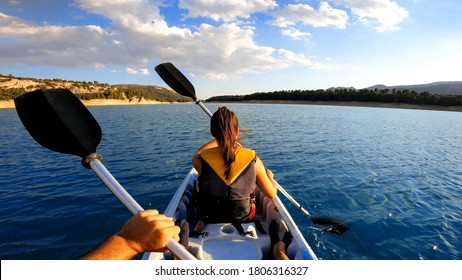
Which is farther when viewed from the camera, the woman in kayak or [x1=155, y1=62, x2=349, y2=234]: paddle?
[x1=155, y1=62, x2=349, y2=234]: paddle

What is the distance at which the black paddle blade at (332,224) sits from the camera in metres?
7.11

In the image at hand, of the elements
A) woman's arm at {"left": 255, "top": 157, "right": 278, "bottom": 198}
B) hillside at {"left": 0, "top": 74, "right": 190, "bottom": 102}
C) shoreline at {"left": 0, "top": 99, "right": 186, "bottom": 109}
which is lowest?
woman's arm at {"left": 255, "top": 157, "right": 278, "bottom": 198}

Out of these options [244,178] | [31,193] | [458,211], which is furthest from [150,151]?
[458,211]

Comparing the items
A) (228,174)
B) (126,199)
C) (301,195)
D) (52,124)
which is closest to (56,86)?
(301,195)

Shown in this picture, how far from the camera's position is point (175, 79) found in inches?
295

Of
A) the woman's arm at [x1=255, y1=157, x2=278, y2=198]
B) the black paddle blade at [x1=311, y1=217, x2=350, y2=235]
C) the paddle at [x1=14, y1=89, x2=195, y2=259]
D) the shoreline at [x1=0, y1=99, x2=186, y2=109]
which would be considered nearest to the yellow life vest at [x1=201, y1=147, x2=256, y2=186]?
the woman's arm at [x1=255, y1=157, x2=278, y2=198]

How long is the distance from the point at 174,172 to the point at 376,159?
11.6 metres

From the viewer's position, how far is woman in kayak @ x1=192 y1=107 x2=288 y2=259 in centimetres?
416

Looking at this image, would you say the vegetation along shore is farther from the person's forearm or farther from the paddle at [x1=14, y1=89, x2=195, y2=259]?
the person's forearm

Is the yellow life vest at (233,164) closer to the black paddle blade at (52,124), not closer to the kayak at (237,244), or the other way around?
the kayak at (237,244)

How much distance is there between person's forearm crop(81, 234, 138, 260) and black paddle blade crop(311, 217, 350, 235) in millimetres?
6550

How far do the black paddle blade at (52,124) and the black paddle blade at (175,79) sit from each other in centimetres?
535
